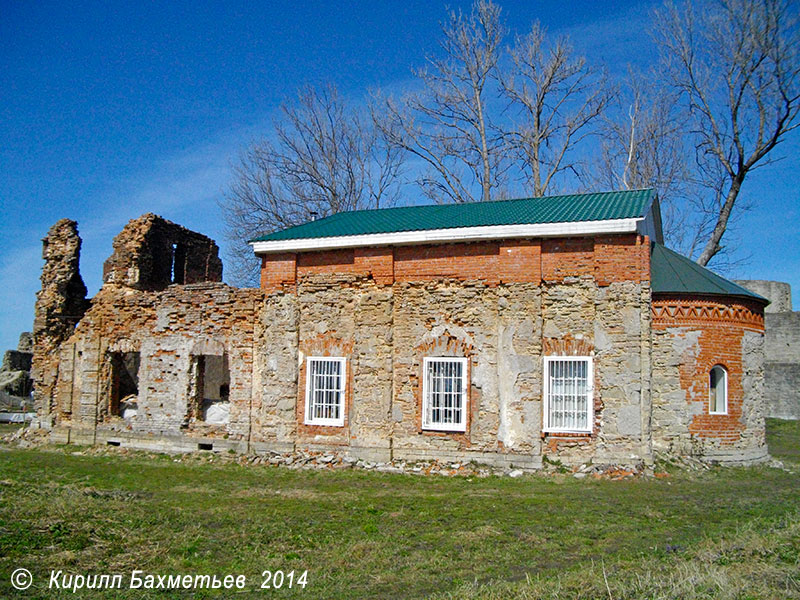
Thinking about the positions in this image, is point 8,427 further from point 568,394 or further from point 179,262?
point 568,394

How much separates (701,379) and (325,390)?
340 inches

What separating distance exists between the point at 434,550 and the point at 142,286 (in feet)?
47.3

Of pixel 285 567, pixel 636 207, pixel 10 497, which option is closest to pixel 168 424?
pixel 10 497

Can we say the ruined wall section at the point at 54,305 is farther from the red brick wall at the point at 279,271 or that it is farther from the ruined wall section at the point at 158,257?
the red brick wall at the point at 279,271

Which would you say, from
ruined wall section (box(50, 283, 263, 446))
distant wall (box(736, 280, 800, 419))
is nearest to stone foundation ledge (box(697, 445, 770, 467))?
ruined wall section (box(50, 283, 263, 446))

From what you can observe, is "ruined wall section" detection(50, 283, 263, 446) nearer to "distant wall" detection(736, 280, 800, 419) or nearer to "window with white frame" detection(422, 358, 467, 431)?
"window with white frame" detection(422, 358, 467, 431)

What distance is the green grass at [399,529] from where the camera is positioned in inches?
295

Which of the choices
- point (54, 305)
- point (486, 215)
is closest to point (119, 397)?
point (54, 305)

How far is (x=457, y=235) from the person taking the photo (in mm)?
15359

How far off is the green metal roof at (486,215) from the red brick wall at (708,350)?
2576 mm

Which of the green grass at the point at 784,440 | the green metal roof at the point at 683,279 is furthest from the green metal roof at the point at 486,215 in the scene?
the green grass at the point at 784,440

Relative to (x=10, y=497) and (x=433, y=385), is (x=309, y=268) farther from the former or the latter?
(x=10, y=497)

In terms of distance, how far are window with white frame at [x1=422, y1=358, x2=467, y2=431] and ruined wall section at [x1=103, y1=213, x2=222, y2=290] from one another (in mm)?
9548

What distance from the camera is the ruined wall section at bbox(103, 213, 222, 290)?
65.5 ft
